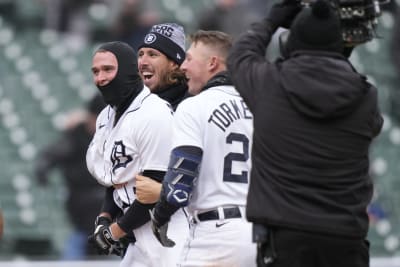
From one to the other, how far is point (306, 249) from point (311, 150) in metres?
0.44

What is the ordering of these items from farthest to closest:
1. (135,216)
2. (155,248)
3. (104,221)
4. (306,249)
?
(104,221) → (155,248) → (135,216) → (306,249)

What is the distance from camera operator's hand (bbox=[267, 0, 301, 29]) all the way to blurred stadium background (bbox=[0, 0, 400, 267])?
8.17m

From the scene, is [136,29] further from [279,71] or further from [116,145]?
[279,71]

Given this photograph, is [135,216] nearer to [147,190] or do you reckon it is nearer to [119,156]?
[147,190]

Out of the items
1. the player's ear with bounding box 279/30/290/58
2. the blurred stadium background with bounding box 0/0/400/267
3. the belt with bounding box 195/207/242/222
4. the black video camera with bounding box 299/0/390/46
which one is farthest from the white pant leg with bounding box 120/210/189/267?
the blurred stadium background with bounding box 0/0/400/267

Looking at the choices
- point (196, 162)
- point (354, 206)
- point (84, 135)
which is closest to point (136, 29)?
point (84, 135)

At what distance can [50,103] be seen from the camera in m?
14.8

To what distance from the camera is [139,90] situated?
7086 mm

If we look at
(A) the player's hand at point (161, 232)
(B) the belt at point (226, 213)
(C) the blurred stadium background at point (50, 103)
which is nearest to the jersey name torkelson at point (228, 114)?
(B) the belt at point (226, 213)

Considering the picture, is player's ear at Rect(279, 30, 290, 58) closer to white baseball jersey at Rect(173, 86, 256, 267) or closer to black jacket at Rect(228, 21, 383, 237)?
black jacket at Rect(228, 21, 383, 237)

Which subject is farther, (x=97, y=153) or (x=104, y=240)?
(x=97, y=153)

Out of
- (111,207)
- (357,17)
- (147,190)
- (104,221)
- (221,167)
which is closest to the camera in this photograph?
(357,17)

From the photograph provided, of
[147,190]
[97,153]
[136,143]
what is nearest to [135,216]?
[147,190]

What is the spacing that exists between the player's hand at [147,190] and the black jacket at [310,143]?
1.46m
